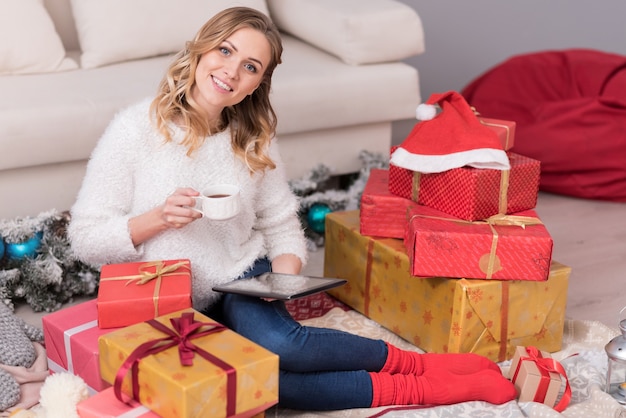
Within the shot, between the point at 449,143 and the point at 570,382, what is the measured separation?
1.98 ft

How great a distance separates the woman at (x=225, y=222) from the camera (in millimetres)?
1797

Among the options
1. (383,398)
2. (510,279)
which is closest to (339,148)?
(510,279)

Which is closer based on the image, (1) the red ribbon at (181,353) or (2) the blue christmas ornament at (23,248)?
(1) the red ribbon at (181,353)

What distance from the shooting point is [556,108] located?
10.6 feet

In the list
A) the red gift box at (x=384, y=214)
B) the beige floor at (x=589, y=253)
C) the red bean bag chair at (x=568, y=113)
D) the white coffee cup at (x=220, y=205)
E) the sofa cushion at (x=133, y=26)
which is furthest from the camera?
the red bean bag chair at (x=568, y=113)

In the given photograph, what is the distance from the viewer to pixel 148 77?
8.72 feet

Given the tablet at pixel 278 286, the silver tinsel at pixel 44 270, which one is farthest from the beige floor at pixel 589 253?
the tablet at pixel 278 286

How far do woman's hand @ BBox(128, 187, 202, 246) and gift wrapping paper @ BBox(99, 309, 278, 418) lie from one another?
22cm

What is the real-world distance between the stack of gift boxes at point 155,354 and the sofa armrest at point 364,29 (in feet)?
4.22

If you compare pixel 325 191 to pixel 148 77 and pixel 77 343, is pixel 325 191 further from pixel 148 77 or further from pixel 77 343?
pixel 77 343

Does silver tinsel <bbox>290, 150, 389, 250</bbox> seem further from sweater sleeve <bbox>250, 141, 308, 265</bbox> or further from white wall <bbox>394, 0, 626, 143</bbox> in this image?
white wall <bbox>394, 0, 626, 143</bbox>

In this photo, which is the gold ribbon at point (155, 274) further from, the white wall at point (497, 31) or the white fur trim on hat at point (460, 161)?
the white wall at point (497, 31)

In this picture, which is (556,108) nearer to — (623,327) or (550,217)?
(550,217)

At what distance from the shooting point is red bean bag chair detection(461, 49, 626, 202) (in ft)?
10.1
